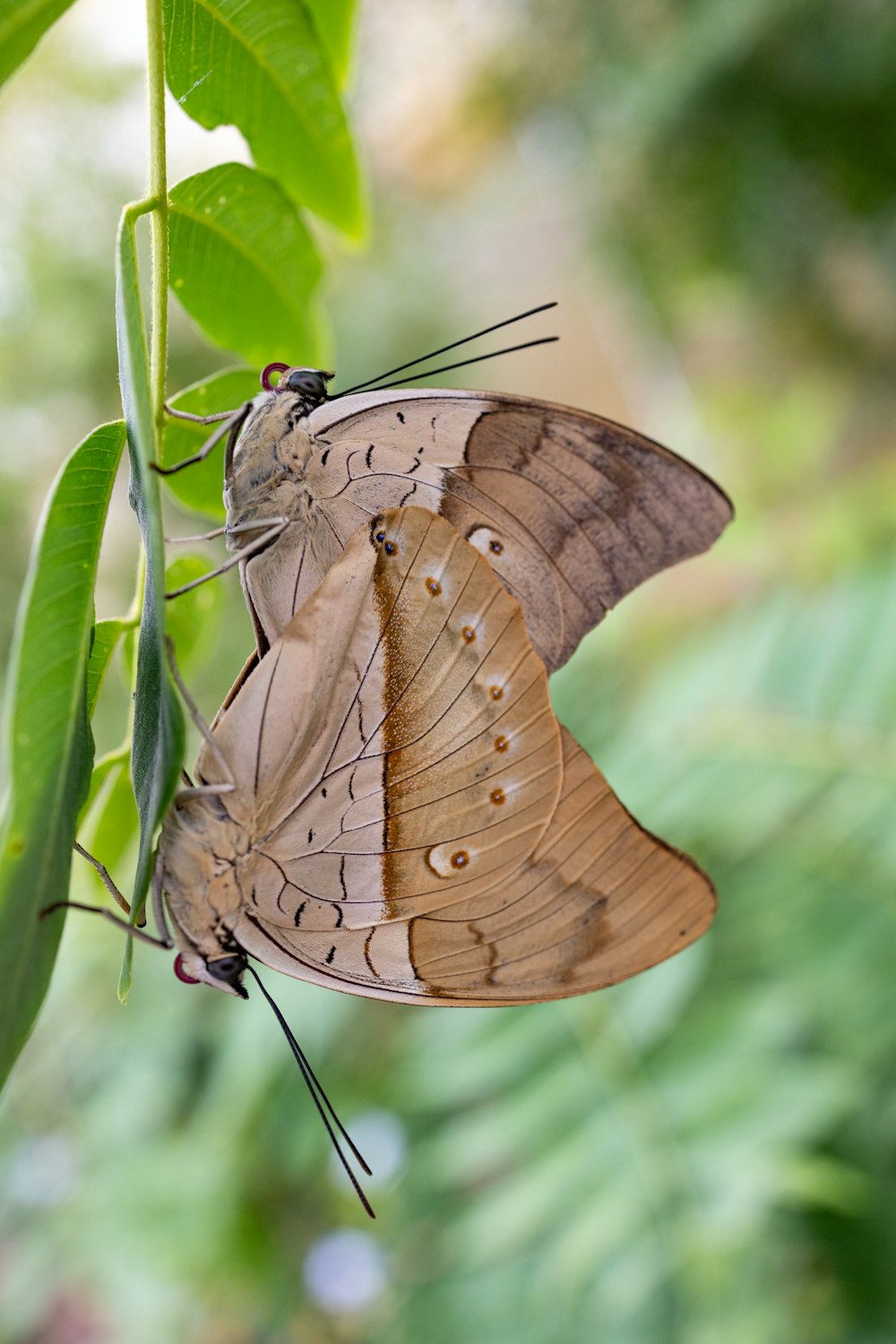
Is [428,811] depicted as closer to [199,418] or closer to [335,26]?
[199,418]

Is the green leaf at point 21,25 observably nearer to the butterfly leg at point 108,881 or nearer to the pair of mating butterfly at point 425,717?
the pair of mating butterfly at point 425,717

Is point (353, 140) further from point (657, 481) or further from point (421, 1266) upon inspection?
point (421, 1266)

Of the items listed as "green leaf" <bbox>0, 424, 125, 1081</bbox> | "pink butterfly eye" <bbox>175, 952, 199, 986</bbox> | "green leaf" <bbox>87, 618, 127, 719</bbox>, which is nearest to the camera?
"green leaf" <bbox>0, 424, 125, 1081</bbox>

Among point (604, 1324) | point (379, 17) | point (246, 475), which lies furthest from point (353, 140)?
point (379, 17)

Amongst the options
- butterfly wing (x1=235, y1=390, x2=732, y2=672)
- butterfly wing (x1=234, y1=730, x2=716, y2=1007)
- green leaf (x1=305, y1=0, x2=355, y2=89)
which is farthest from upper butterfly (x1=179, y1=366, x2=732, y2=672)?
green leaf (x1=305, y1=0, x2=355, y2=89)

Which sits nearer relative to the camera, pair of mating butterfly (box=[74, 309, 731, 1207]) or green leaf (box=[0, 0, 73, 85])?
green leaf (box=[0, 0, 73, 85])

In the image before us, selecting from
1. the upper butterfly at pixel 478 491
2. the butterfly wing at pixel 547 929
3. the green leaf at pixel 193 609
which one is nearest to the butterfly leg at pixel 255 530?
the upper butterfly at pixel 478 491

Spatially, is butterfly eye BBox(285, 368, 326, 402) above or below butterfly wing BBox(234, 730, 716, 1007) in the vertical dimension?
above

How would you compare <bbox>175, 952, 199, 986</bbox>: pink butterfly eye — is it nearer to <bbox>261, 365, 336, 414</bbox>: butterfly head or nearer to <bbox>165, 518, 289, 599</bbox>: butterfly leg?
<bbox>165, 518, 289, 599</bbox>: butterfly leg
